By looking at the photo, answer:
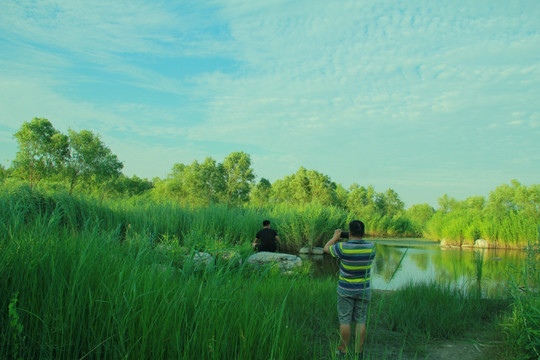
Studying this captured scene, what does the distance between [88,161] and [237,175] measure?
16171 mm

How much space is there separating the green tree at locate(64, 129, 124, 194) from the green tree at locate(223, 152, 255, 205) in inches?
530

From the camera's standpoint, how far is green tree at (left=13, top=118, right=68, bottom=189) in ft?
84.3

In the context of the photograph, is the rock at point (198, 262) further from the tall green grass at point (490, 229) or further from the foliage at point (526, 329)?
the tall green grass at point (490, 229)

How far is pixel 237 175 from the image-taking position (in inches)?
1588

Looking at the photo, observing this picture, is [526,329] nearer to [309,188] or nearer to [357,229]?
[357,229]

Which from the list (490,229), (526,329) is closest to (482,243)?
(490,229)

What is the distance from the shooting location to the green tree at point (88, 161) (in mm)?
28734

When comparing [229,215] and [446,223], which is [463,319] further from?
[446,223]

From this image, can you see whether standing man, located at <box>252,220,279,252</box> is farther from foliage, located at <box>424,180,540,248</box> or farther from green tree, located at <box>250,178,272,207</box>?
green tree, located at <box>250,178,272,207</box>

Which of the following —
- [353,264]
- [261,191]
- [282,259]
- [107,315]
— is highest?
[261,191]

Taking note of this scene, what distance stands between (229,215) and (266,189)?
3419cm

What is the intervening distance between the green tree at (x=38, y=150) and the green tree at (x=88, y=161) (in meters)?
0.72

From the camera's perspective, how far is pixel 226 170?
134ft

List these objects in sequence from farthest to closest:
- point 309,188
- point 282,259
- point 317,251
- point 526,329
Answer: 1. point 309,188
2. point 317,251
3. point 282,259
4. point 526,329
